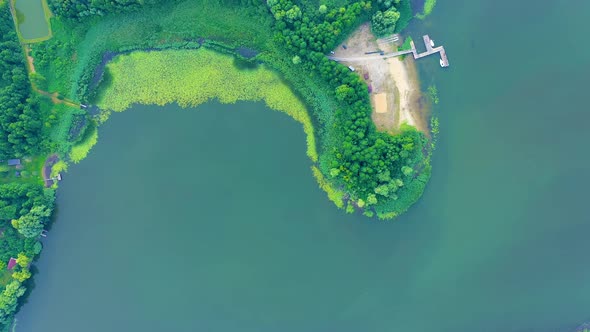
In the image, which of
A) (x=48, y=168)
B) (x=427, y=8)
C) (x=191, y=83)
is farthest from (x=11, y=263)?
(x=427, y=8)

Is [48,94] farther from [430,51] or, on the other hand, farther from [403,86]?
[430,51]

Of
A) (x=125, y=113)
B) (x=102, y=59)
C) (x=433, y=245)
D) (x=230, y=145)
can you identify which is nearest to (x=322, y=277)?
(x=433, y=245)

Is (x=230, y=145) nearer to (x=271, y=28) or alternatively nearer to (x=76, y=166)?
(x=271, y=28)

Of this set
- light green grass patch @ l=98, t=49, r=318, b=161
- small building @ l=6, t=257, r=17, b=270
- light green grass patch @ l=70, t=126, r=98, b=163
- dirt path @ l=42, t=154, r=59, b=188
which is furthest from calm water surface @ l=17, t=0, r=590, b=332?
light green grass patch @ l=70, t=126, r=98, b=163

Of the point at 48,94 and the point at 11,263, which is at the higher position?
the point at 48,94

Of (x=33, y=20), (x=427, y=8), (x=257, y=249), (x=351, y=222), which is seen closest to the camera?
(x=351, y=222)

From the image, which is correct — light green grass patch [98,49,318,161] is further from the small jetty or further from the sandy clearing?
the sandy clearing

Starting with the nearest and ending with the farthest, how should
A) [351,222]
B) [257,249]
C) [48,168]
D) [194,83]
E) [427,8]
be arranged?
[351,222] < [427,8] < [257,249] < [194,83] < [48,168]
